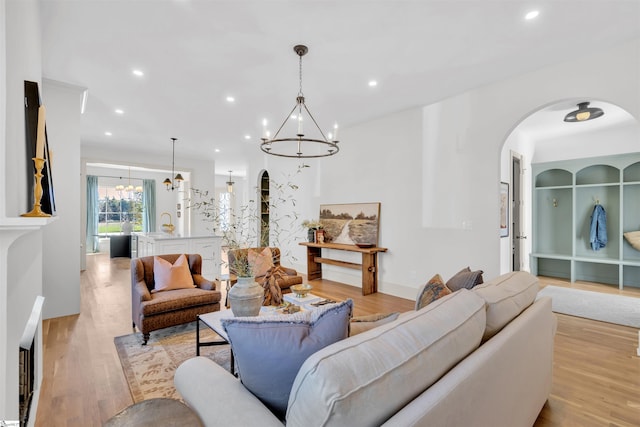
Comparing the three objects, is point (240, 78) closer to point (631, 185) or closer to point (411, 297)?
point (411, 297)

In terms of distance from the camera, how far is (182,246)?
5.46 metres

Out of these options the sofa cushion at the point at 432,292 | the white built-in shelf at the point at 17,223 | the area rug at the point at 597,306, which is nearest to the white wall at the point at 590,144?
the area rug at the point at 597,306

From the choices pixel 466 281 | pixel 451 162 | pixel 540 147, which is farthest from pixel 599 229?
pixel 466 281

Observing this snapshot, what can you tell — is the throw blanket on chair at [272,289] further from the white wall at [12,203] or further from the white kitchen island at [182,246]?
the white kitchen island at [182,246]

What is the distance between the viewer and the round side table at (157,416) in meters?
1.02

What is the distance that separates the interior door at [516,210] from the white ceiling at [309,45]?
7.64 ft

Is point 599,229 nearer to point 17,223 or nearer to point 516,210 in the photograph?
point 516,210

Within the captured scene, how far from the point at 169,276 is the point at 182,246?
2208mm

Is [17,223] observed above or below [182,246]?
above

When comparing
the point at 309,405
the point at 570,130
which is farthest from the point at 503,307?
the point at 570,130

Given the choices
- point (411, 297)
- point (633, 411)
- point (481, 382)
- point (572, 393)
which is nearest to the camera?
point (481, 382)

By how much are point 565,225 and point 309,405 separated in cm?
711

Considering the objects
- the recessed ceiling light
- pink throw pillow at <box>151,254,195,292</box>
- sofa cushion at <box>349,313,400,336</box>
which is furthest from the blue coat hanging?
pink throw pillow at <box>151,254,195,292</box>

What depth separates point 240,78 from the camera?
361 centimetres
